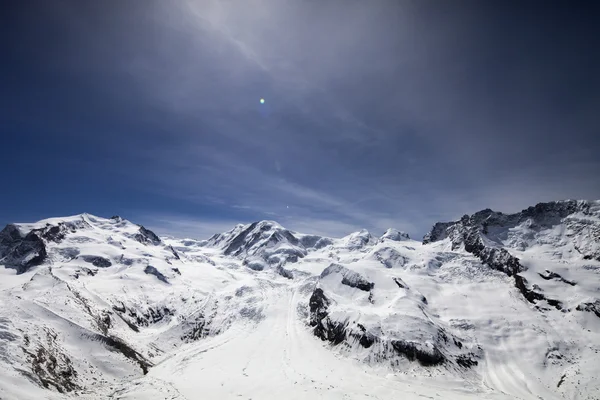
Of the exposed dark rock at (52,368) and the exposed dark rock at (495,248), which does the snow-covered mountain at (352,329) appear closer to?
the exposed dark rock at (52,368)

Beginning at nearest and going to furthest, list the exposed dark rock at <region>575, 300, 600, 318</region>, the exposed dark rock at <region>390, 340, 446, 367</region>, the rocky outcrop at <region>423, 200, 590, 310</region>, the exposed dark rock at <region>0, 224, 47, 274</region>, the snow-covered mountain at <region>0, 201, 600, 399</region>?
the snow-covered mountain at <region>0, 201, 600, 399</region> → the exposed dark rock at <region>390, 340, 446, 367</region> → the exposed dark rock at <region>575, 300, 600, 318</region> → the rocky outcrop at <region>423, 200, 590, 310</region> → the exposed dark rock at <region>0, 224, 47, 274</region>

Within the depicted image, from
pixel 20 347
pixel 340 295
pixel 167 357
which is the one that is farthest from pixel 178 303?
pixel 20 347

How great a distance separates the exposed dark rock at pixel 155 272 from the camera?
15638 centimetres

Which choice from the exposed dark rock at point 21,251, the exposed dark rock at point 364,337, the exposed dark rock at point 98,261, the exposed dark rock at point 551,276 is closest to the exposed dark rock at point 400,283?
the exposed dark rock at point 364,337

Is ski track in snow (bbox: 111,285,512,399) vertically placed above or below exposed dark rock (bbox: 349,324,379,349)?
below

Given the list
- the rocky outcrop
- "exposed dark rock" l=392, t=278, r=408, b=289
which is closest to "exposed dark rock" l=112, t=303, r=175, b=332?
"exposed dark rock" l=392, t=278, r=408, b=289

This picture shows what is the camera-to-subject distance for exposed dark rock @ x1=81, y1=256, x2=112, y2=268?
165 m

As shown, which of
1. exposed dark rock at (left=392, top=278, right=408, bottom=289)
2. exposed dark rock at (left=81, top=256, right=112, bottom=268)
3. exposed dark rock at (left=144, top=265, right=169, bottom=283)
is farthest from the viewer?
exposed dark rock at (left=81, top=256, right=112, bottom=268)

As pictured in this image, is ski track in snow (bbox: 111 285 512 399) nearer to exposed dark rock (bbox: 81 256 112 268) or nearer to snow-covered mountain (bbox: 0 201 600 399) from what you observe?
snow-covered mountain (bbox: 0 201 600 399)

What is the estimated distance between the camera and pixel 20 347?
153ft

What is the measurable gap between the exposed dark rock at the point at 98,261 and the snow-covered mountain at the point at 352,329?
51.5 feet

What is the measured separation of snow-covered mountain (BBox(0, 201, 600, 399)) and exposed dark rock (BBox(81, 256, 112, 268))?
1569 cm

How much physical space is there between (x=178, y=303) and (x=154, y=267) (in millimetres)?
43862

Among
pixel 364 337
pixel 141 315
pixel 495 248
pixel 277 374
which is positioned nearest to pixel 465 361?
pixel 364 337
